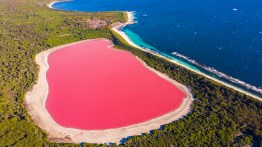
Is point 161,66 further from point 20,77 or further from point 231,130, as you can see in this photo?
point 20,77

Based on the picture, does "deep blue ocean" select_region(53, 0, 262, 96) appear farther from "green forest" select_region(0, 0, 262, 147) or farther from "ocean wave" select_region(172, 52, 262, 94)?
"green forest" select_region(0, 0, 262, 147)

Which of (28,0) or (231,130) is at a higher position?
(28,0)

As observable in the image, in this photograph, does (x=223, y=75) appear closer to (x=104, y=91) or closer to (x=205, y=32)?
(x=104, y=91)

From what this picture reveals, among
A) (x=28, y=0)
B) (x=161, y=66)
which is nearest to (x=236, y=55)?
(x=161, y=66)

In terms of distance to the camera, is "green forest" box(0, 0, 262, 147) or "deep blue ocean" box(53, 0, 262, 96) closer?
"green forest" box(0, 0, 262, 147)

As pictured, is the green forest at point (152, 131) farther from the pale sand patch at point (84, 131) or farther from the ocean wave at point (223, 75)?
the ocean wave at point (223, 75)

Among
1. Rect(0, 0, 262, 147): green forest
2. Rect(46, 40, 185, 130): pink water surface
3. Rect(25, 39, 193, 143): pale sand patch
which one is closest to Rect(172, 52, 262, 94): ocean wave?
Rect(0, 0, 262, 147): green forest
